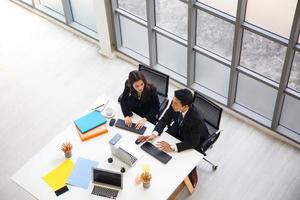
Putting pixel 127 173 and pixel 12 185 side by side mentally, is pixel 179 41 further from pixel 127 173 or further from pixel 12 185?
pixel 12 185

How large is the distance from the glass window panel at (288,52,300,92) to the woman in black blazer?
161cm

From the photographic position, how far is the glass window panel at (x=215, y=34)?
614 centimetres

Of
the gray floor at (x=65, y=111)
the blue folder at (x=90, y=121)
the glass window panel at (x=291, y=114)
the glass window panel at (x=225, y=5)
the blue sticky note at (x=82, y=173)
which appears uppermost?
the glass window panel at (x=225, y=5)

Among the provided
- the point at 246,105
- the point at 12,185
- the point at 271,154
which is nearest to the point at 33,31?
the point at 12,185

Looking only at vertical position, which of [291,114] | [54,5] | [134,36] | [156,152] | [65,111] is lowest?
[65,111]

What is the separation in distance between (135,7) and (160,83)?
1439 mm

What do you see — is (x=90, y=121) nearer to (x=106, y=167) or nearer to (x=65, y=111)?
(x=106, y=167)

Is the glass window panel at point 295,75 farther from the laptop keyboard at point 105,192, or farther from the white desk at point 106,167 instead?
the laptop keyboard at point 105,192

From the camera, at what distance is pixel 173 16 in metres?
6.63

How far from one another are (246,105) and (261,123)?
320mm

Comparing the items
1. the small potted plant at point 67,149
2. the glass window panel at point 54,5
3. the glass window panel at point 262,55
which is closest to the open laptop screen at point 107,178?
the small potted plant at point 67,149

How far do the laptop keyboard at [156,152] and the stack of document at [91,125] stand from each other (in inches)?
20.1

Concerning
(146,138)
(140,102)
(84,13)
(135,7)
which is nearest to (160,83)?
(140,102)

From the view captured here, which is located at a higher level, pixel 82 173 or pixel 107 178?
pixel 107 178
